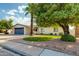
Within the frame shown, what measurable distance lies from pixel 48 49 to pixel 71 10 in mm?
965

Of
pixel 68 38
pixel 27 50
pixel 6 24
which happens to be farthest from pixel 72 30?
pixel 6 24

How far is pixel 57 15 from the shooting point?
A: 144 inches

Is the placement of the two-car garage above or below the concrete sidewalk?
above

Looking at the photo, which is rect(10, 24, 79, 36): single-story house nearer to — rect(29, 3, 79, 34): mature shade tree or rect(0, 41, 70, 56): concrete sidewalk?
rect(29, 3, 79, 34): mature shade tree

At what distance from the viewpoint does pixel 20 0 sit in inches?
146

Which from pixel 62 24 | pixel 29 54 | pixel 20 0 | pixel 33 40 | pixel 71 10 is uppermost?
pixel 20 0

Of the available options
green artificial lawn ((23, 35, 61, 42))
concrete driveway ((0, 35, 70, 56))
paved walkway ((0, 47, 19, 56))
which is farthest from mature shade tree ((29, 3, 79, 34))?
paved walkway ((0, 47, 19, 56))

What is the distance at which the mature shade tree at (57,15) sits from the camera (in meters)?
3.59

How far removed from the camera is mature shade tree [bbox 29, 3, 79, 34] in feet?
11.8

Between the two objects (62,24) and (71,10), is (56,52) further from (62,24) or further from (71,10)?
(71,10)

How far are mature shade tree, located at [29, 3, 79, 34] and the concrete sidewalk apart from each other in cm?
55

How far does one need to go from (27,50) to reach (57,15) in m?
0.99

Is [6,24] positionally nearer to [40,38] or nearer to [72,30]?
[40,38]

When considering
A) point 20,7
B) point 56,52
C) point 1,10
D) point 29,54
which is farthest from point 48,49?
point 1,10
